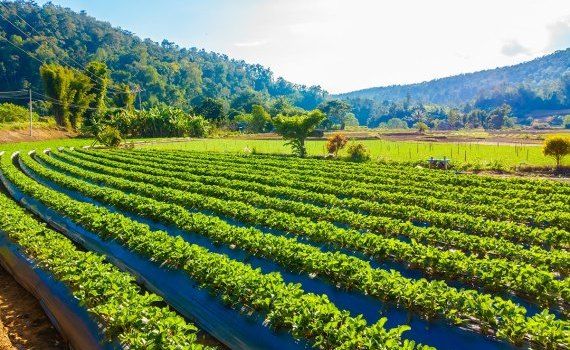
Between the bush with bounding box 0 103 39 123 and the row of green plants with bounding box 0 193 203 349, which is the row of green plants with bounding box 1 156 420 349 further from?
the bush with bounding box 0 103 39 123

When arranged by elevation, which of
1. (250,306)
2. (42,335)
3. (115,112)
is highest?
(115,112)

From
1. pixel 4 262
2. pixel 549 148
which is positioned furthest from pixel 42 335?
pixel 549 148

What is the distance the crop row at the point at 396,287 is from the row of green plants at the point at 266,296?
1.88 ft

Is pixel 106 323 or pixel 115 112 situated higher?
pixel 115 112

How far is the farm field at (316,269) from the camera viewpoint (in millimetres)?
6387

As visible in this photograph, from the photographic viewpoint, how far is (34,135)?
60406 millimetres

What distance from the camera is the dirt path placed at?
8055mm

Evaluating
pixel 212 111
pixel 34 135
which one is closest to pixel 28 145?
pixel 34 135

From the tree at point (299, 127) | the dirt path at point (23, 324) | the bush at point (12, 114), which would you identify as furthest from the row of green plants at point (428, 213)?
the bush at point (12, 114)

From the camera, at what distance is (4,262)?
11391 millimetres

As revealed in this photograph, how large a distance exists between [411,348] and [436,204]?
1168cm

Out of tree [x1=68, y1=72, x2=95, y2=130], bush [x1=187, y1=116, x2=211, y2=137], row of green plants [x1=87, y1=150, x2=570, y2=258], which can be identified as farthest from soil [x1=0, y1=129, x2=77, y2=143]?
row of green plants [x1=87, y1=150, x2=570, y2=258]

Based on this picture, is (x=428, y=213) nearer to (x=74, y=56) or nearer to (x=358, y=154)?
(x=358, y=154)

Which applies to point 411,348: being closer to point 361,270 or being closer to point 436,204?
point 361,270
